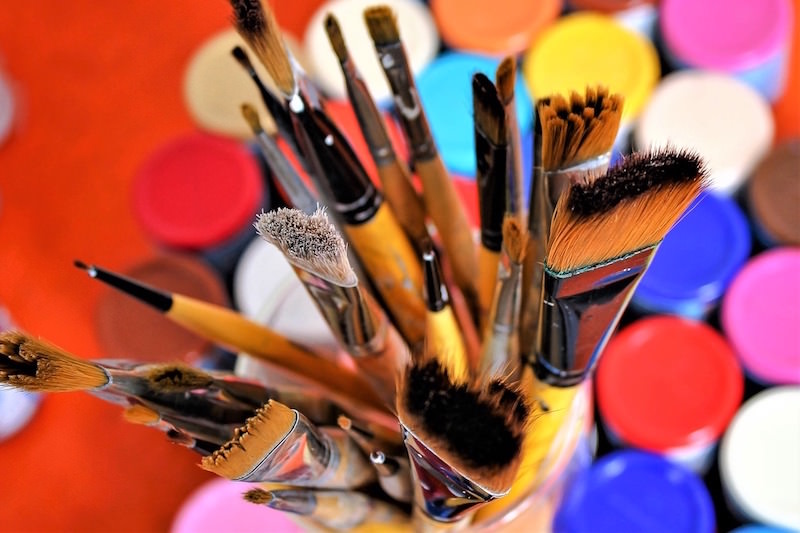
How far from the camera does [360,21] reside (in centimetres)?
59

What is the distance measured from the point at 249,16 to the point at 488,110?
0.08 meters

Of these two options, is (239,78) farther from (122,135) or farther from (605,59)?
(605,59)

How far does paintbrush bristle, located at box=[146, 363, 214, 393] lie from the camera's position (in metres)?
0.27

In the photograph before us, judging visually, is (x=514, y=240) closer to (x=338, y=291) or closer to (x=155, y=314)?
(x=338, y=291)

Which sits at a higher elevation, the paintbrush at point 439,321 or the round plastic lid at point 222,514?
the paintbrush at point 439,321

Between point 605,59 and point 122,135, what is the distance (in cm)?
35

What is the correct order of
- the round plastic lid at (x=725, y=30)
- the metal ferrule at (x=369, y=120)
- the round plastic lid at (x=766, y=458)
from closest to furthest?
1. the metal ferrule at (x=369, y=120)
2. the round plastic lid at (x=766, y=458)
3. the round plastic lid at (x=725, y=30)

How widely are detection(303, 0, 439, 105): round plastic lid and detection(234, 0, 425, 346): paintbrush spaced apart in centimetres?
25

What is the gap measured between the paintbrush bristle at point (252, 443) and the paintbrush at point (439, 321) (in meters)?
0.07

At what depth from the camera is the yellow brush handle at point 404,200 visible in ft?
1.12

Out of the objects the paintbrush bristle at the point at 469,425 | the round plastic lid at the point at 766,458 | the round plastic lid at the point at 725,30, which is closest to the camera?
the paintbrush bristle at the point at 469,425

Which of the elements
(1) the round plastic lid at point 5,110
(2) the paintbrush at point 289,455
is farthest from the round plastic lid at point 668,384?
(1) the round plastic lid at point 5,110

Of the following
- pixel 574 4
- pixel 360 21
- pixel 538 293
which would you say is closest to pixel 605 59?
pixel 574 4

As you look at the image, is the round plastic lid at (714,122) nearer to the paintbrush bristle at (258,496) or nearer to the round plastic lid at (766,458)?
the round plastic lid at (766,458)
